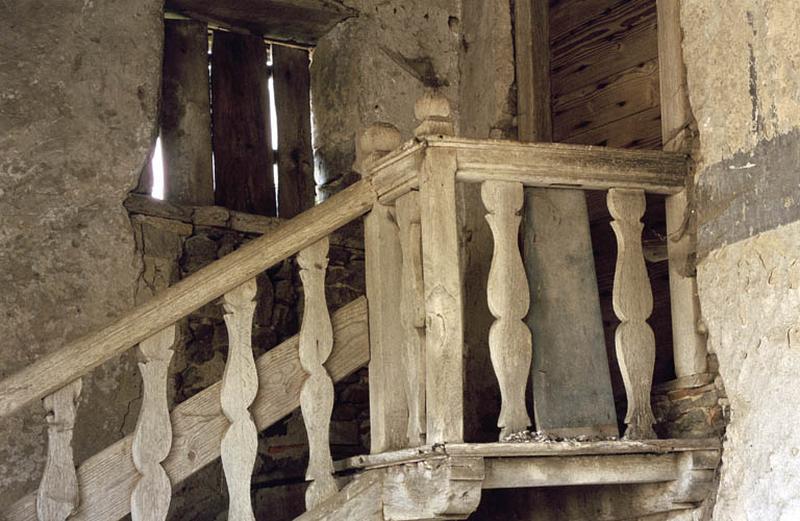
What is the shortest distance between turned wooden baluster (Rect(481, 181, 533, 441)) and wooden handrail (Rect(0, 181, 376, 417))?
0.50 m

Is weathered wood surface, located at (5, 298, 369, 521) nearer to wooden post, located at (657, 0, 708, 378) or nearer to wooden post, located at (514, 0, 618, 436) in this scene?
wooden post, located at (514, 0, 618, 436)

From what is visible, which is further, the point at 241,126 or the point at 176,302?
the point at 241,126

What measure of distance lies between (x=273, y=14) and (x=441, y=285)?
2.42 m

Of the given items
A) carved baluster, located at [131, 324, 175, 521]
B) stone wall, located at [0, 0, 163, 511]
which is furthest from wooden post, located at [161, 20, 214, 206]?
carved baluster, located at [131, 324, 175, 521]

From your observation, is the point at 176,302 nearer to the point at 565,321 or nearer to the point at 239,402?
the point at 239,402

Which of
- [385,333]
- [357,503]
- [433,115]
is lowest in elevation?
[357,503]

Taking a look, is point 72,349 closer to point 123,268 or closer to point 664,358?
point 123,268

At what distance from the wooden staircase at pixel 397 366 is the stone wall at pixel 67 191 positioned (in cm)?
104

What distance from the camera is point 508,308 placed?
3922 millimetres

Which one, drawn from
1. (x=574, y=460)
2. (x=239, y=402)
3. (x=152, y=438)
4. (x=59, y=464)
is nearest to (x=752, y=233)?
(x=574, y=460)

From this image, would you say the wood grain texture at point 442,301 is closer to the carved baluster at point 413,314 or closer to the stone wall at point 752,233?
the carved baluster at point 413,314

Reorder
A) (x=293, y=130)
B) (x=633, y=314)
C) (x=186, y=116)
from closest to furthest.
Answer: (x=633, y=314) → (x=186, y=116) → (x=293, y=130)

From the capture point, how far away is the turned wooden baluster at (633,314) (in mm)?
4082

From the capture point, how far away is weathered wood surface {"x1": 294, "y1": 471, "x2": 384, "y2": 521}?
4012mm
